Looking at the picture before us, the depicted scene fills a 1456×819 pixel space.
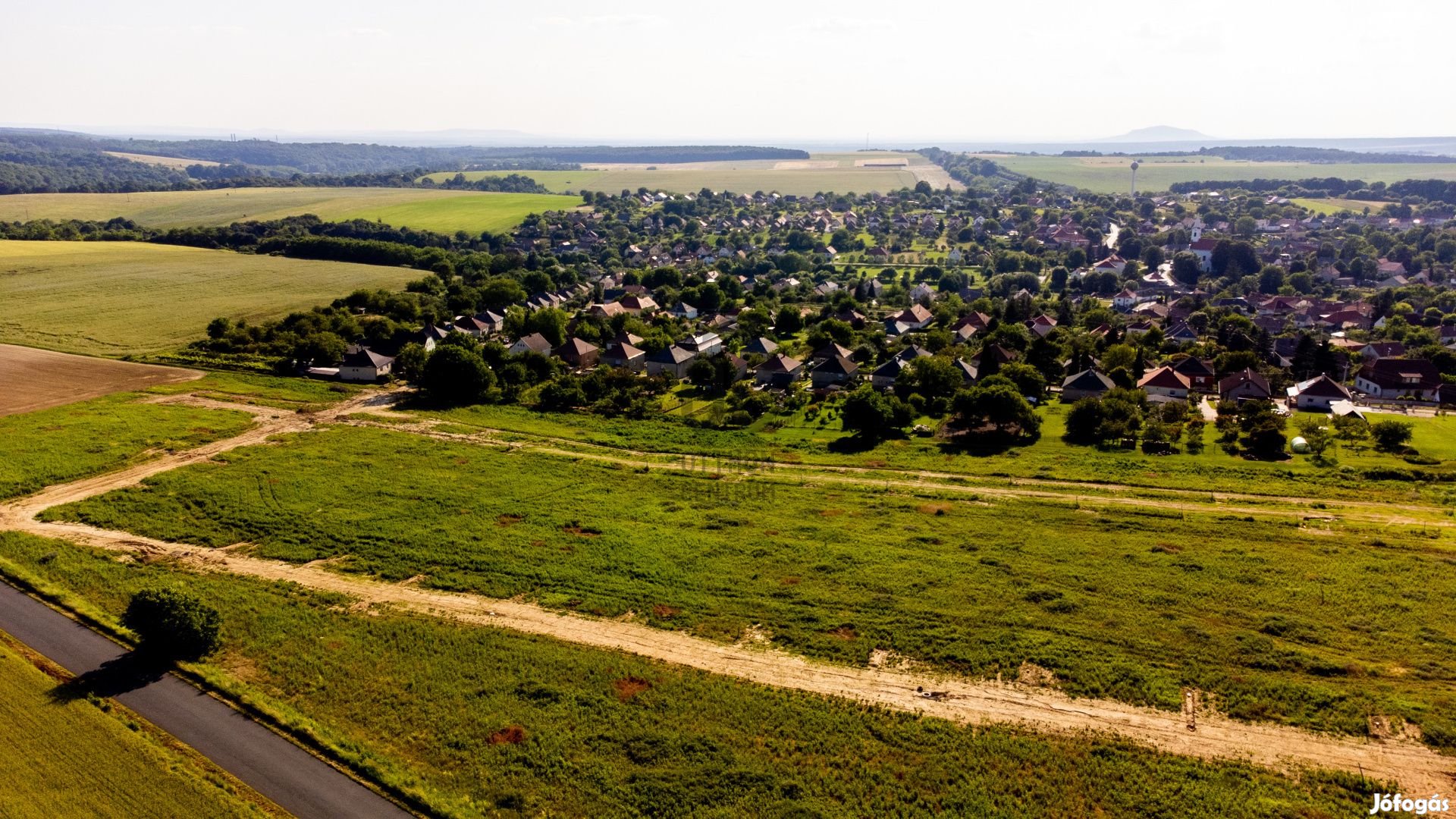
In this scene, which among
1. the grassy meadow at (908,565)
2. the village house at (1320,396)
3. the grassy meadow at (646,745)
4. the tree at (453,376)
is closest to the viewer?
the grassy meadow at (646,745)

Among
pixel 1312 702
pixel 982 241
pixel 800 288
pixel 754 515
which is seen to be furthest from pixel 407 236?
pixel 1312 702

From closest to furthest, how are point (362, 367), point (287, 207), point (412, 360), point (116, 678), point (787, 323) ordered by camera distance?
1. point (116, 678)
2. point (412, 360)
3. point (362, 367)
4. point (787, 323)
5. point (287, 207)

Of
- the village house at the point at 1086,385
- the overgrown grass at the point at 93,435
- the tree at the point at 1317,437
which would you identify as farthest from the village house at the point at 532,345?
the tree at the point at 1317,437

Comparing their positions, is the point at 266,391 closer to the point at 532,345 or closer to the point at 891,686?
the point at 532,345

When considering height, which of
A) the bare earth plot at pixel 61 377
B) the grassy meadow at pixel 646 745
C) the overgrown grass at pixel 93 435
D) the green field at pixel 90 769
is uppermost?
the bare earth plot at pixel 61 377

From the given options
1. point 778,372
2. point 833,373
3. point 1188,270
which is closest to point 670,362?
point 778,372

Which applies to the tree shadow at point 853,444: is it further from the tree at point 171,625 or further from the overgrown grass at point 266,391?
the overgrown grass at point 266,391
